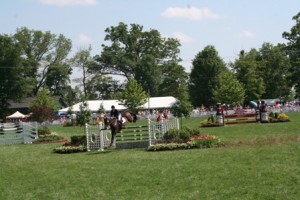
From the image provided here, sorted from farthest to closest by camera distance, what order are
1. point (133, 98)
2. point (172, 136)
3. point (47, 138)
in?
point (133, 98), point (47, 138), point (172, 136)

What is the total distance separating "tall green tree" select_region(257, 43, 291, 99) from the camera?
270ft

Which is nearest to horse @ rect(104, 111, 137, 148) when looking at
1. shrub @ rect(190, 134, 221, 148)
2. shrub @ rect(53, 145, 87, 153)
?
shrub @ rect(53, 145, 87, 153)

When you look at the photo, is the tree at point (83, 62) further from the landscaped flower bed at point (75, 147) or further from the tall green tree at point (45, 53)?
the landscaped flower bed at point (75, 147)

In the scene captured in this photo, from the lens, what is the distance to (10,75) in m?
80.6

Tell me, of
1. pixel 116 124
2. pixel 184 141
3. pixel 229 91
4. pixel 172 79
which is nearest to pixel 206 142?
pixel 184 141

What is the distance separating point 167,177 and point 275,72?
74.2m

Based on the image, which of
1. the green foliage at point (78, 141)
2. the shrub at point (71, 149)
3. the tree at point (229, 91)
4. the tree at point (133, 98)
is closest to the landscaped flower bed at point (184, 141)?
the shrub at point (71, 149)

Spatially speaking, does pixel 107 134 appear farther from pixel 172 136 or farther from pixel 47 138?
pixel 47 138

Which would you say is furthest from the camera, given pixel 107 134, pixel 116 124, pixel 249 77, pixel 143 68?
pixel 143 68

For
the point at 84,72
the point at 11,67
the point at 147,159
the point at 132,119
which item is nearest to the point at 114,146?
the point at 132,119

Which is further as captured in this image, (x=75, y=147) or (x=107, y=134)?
(x=107, y=134)

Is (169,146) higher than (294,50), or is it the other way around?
(294,50)

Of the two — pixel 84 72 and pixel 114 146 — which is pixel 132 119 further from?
pixel 84 72

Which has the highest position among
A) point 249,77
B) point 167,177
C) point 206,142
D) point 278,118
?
point 249,77
